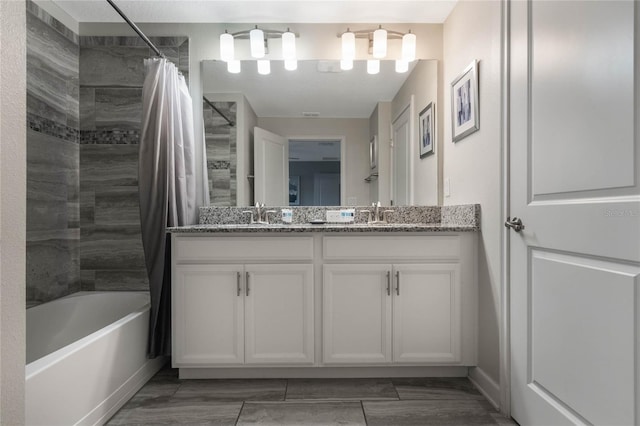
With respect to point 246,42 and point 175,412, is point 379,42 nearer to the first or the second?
point 246,42

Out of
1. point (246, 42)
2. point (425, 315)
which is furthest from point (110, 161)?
point (425, 315)

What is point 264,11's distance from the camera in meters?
2.30

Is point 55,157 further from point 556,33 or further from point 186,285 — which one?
point 556,33

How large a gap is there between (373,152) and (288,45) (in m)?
0.90

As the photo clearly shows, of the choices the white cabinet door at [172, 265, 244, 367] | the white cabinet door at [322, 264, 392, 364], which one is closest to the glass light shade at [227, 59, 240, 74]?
the white cabinet door at [172, 265, 244, 367]

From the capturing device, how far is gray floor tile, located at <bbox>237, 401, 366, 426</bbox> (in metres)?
1.54

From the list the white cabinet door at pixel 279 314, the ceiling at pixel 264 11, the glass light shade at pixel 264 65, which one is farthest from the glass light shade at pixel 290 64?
the white cabinet door at pixel 279 314

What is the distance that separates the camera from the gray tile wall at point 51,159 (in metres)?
2.04

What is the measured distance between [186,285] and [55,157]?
4.11 feet

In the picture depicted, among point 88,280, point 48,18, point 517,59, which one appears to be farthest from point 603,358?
point 48,18

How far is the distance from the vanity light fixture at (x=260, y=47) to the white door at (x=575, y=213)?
4.41 ft

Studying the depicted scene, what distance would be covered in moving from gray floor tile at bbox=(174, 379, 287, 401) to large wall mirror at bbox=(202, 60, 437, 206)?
43.5 inches

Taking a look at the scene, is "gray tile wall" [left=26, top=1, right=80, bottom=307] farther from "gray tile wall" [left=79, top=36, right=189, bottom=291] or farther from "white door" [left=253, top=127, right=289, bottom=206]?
"white door" [left=253, top=127, right=289, bottom=206]

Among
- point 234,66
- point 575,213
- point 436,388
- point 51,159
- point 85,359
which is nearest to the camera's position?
point 575,213
